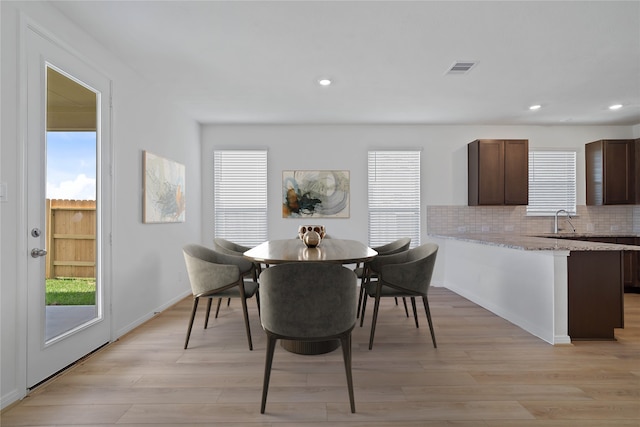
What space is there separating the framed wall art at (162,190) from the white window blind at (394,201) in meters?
2.85

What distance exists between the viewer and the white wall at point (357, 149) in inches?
211

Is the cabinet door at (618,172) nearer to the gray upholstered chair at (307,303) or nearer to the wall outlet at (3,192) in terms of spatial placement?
the gray upholstered chair at (307,303)

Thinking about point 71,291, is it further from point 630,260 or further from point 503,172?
point 630,260

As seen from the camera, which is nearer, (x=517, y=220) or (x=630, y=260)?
(x=630, y=260)


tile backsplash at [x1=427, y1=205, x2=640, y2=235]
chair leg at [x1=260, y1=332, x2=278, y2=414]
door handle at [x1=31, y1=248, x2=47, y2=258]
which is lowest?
chair leg at [x1=260, y1=332, x2=278, y2=414]

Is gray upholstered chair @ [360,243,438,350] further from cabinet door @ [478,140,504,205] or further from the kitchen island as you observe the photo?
cabinet door @ [478,140,504,205]

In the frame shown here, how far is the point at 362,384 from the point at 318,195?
3.42 metres

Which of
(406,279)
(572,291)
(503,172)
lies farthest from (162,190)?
(503,172)

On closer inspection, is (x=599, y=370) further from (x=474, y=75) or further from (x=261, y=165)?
(x=261, y=165)

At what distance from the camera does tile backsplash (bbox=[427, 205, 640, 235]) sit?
533 cm

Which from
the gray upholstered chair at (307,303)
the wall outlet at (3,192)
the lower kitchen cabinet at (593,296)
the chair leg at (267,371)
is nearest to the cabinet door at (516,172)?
the lower kitchen cabinet at (593,296)

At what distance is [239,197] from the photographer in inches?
212

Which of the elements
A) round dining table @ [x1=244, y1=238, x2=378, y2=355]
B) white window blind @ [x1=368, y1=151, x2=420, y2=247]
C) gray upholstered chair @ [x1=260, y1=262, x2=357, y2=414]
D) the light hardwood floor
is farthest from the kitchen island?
white window blind @ [x1=368, y1=151, x2=420, y2=247]

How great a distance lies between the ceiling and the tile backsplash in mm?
1561
